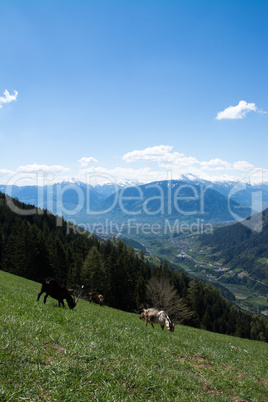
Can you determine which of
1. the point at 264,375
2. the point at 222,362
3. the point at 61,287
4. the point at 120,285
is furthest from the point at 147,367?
the point at 120,285

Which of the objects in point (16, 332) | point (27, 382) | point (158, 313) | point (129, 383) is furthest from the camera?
point (158, 313)

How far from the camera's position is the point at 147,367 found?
6.60 metres

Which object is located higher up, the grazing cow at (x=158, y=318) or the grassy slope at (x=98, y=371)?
the grassy slope at (x=98, y=371)

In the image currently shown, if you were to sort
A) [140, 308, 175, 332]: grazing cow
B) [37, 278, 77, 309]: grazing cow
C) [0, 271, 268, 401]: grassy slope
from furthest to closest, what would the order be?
[140, 308, 175, 332]: grazing cow → [37, 278, 77, 309]: grazing cow → [0, 271, 268, 401]: grassy slope

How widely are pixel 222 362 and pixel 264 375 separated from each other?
2.19m

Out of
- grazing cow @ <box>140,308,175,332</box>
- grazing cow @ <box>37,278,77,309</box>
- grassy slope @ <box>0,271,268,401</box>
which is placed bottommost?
grazing cow @ <box>140,308,175,332</box>

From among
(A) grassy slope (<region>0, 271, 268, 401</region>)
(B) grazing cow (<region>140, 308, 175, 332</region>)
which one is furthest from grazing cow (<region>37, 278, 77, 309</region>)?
(B) grazing cow (<region>140, 308, 175, 332</region>)

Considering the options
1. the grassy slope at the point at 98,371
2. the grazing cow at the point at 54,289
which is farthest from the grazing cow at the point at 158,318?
the grassy slope at the point at 98,371

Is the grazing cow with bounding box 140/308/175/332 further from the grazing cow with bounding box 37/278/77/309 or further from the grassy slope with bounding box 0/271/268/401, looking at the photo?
the grassy slope with bounding box 0/271/268/401

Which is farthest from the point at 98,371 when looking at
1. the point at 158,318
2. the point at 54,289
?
the point at 158,318

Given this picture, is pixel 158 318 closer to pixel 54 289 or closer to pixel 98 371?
pixel 54 289

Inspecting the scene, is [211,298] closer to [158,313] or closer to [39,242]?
[39,242]

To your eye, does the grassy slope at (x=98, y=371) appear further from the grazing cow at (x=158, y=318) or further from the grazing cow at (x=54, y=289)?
the grazing cow at (x=158, y=318)

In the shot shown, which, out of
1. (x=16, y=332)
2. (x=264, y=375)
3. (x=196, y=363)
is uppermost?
(x=16, y=332)
